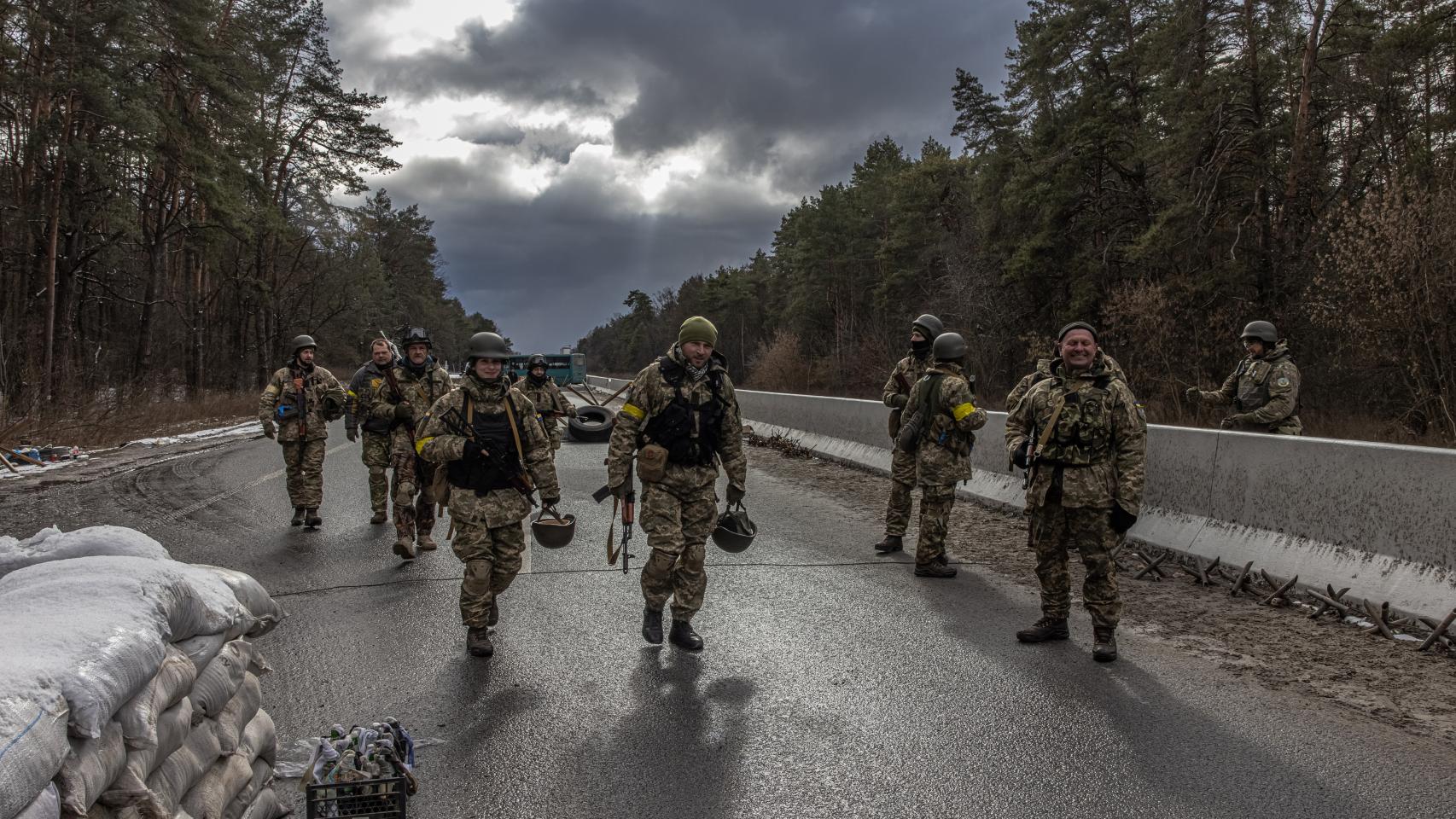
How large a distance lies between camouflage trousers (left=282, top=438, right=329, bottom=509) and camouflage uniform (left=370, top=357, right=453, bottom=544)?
3.59 feet

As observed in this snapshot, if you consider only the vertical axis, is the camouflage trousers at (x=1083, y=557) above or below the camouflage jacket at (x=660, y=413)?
below

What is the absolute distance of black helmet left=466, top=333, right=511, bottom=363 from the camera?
215 inches

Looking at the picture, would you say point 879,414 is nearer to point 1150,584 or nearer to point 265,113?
point 1150,584

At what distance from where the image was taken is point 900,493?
7727 millimetres

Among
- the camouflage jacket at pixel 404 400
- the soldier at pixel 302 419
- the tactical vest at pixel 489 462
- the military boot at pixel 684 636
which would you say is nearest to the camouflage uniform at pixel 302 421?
the soldier at pixel 302 419

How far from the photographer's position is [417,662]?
190 inches

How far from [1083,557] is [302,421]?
7.38 metres

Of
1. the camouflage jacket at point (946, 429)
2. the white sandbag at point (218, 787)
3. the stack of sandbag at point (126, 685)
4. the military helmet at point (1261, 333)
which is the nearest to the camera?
the stack of sandbag at point (126, 685)

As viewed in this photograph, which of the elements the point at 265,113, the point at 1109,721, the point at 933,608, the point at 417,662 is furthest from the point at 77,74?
the point at 1109,721

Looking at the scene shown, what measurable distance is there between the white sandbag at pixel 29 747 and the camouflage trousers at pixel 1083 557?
467 centimetres

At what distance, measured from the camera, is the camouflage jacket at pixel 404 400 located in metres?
8.05

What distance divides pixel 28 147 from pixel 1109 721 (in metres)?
24.9

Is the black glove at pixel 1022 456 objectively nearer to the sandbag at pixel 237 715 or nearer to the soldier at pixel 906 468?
the soldier at pixel 906 468

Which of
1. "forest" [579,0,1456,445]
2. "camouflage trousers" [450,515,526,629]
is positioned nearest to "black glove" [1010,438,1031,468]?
"camouflage trousers" [450,515,526,629]
